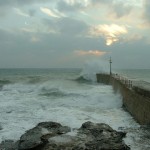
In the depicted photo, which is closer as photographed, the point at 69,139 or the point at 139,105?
the point at 69,139

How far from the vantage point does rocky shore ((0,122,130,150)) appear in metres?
11.0

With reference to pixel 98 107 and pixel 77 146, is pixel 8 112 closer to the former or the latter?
pixel 98 107

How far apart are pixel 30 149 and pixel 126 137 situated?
4.03 meters

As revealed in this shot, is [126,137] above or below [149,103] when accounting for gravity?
below

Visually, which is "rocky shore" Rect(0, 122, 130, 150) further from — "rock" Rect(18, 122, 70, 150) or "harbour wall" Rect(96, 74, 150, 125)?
"harbour wall" Rect(96, 74, 150, 125)

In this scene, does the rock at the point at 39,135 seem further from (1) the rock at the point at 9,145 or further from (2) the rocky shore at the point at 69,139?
(1) the rock at the point at 9,145

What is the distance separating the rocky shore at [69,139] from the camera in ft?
35.9

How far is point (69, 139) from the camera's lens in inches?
466

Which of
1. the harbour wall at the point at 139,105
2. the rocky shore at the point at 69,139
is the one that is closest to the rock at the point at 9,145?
the rocky shore at the point at 69,139

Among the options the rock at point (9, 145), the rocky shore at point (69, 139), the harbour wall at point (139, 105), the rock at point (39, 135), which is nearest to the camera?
the rocky shore at point (69, 139)

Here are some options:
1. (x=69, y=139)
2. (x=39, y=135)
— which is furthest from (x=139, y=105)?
(x=39, y=135)

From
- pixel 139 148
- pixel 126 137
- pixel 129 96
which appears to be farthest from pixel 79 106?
pixel 139 148

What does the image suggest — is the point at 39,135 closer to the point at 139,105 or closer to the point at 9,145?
the point at 9,145

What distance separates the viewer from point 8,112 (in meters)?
19.5
